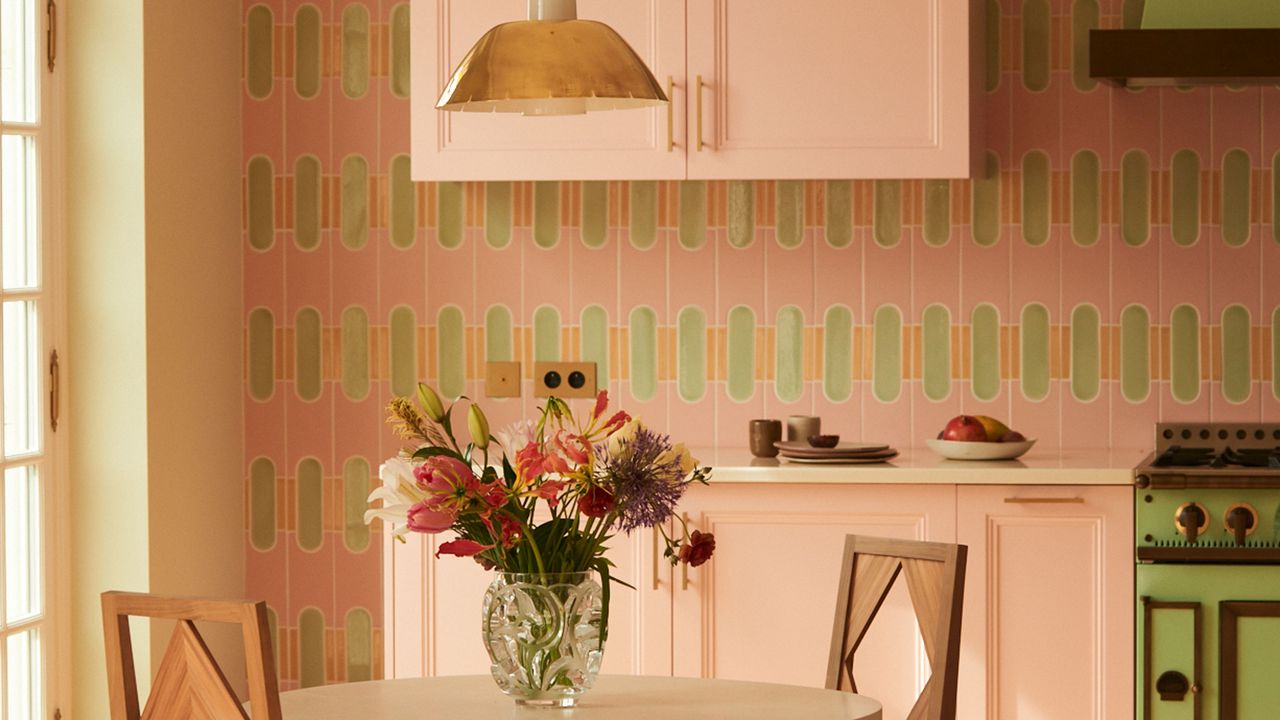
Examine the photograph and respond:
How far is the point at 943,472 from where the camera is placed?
310cm

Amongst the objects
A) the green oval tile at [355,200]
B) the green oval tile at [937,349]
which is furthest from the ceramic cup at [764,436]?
the green oval tile at [355,200]

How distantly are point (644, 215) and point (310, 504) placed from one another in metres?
1.12

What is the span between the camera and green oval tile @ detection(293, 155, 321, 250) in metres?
3.78

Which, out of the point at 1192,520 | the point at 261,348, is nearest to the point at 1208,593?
the point at 1192,520

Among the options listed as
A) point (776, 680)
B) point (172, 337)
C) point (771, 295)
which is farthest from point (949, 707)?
point (172, 337)

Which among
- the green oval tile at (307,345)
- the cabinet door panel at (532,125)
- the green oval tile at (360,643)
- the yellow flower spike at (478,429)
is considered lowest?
the green oval tile at (360,643)

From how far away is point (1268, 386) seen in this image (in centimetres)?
358

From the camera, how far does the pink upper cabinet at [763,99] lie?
3.27 metres

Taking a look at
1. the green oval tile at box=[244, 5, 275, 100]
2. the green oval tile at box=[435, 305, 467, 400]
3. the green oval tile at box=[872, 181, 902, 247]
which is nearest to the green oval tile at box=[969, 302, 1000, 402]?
the green oval tile at box=[872, 181, 902, 247]

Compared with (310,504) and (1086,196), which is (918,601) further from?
(310,504)

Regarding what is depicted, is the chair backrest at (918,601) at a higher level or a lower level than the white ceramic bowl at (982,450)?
lower

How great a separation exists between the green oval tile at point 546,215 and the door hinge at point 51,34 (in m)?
1.16

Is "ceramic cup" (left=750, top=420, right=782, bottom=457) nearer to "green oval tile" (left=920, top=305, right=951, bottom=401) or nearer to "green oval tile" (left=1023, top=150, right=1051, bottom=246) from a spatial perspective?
"green oval tile" (left=920, top=305, right=951, bottom=401)

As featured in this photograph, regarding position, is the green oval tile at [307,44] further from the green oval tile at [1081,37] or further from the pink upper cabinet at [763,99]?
the green oval tile at [1081,37]
